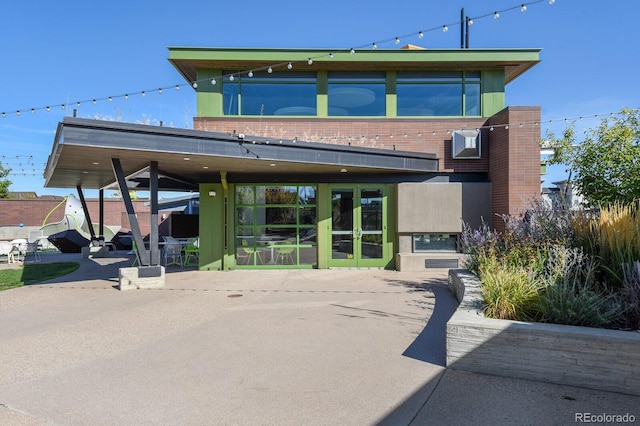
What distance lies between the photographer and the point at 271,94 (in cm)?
1224

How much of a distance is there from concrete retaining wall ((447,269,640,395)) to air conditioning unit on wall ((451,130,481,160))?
8315 millimetres

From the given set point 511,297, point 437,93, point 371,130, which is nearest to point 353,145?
point 371,130

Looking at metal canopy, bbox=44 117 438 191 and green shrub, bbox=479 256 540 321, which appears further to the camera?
metal canopy, bbox=44 117 438 191

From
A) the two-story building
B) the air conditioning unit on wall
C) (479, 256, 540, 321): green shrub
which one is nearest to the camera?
(479, 256, 540, 321): green shrub

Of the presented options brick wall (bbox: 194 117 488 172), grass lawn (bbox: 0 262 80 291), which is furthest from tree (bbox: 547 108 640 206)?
grass lawn (bbox: 0 262 80 291)

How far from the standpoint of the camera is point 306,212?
39.4 ft

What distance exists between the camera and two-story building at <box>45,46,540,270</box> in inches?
453

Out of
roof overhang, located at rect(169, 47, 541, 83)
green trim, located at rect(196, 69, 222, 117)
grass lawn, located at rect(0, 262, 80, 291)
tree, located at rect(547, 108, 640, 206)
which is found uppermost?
roof overhang, located at rect(169, 47, 541, 83)

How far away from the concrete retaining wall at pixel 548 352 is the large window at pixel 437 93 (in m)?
9.17

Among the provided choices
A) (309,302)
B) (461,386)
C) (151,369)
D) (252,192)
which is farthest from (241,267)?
(461,386)

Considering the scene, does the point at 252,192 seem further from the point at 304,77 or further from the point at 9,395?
the point at 9,395

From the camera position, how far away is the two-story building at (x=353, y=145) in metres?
11.5

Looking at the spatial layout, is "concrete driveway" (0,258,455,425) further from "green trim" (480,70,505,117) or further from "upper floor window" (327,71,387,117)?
"green trim" (480,70,505,117)

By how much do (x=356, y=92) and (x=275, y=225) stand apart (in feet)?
15.8
